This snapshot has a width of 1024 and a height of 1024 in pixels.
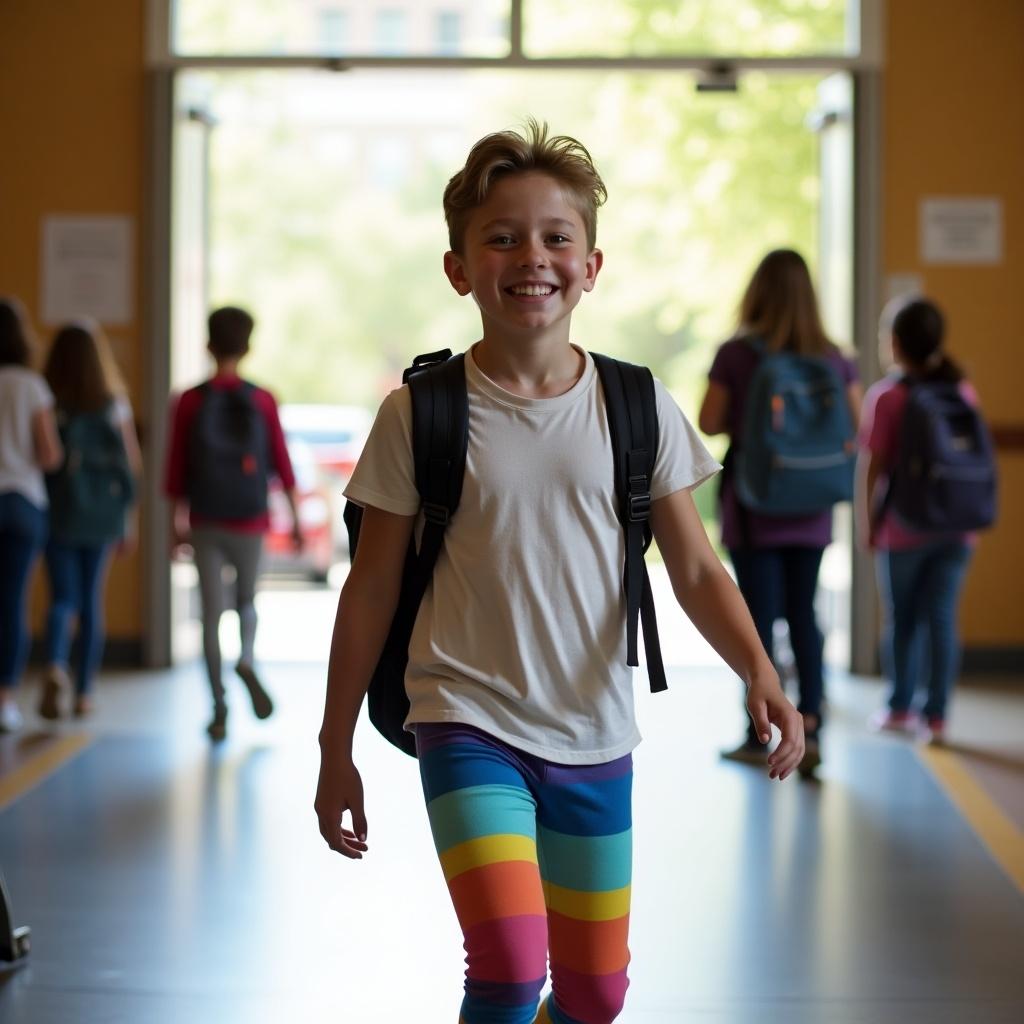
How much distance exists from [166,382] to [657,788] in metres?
3.38

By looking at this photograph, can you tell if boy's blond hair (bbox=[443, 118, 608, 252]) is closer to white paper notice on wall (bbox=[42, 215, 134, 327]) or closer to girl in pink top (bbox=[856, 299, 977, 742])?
girl in pink top (bbox=[856, 299, 977, 742])

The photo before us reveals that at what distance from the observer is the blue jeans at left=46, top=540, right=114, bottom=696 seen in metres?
5.73

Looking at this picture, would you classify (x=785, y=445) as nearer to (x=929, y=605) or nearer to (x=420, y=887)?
(x=929, y=605)

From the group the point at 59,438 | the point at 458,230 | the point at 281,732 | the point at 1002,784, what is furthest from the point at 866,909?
the point at 59,438

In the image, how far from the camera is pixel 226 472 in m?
5.15

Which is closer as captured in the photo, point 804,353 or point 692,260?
point 804,353

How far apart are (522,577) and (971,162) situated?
557 cm

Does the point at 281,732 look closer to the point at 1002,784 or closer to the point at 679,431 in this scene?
the point at 1002,784

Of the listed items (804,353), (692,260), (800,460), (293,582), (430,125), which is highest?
(430,125)

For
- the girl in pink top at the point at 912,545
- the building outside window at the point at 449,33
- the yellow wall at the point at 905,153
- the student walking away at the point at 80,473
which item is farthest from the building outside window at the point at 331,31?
the girl in pink top at the point at 912,545

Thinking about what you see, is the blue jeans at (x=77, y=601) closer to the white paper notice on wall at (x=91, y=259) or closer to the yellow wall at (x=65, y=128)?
the yellow wall at (x=65, y=128)

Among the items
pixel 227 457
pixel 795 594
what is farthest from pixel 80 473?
pixel 795 594

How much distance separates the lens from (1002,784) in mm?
4809

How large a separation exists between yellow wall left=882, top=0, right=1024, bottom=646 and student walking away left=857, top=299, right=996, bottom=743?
159cm
